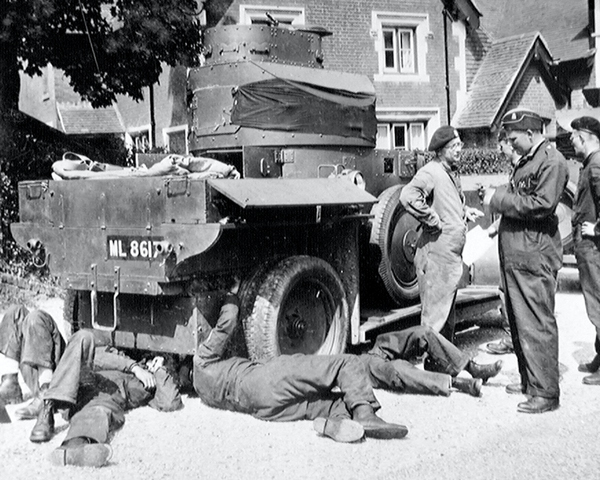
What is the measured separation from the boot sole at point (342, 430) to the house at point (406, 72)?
14869 millimetres

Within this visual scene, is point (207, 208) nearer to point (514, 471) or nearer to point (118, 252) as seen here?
point (118, 252)

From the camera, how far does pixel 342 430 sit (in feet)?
14.9

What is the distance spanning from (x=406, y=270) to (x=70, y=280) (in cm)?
283

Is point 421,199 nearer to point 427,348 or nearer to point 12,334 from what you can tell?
point 427,348

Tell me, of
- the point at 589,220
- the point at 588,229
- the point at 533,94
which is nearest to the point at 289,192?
the point at 588,229

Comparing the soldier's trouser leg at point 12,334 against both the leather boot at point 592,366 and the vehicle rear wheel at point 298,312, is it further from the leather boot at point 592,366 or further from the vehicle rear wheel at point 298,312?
the leather boot at point 592,366

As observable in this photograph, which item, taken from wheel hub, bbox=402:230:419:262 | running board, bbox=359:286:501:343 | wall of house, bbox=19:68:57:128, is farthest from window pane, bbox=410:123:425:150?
wheel hub, bbox=402:230:419:262

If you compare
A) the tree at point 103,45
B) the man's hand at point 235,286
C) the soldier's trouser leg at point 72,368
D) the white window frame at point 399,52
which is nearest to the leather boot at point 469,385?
the man's hand at point 235,286

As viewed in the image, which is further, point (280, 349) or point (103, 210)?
point (280, 349)

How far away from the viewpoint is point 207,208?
16.3 ft

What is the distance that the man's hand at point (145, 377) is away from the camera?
5348 mm

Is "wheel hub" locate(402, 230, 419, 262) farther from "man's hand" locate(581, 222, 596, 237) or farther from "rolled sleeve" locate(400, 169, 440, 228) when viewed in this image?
"man's hand" locate(581, 222, 596, 237)

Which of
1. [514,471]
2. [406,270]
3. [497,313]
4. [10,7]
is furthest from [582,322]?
[10,7]

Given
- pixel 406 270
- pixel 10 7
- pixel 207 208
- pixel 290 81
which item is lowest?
pixel 406 270
